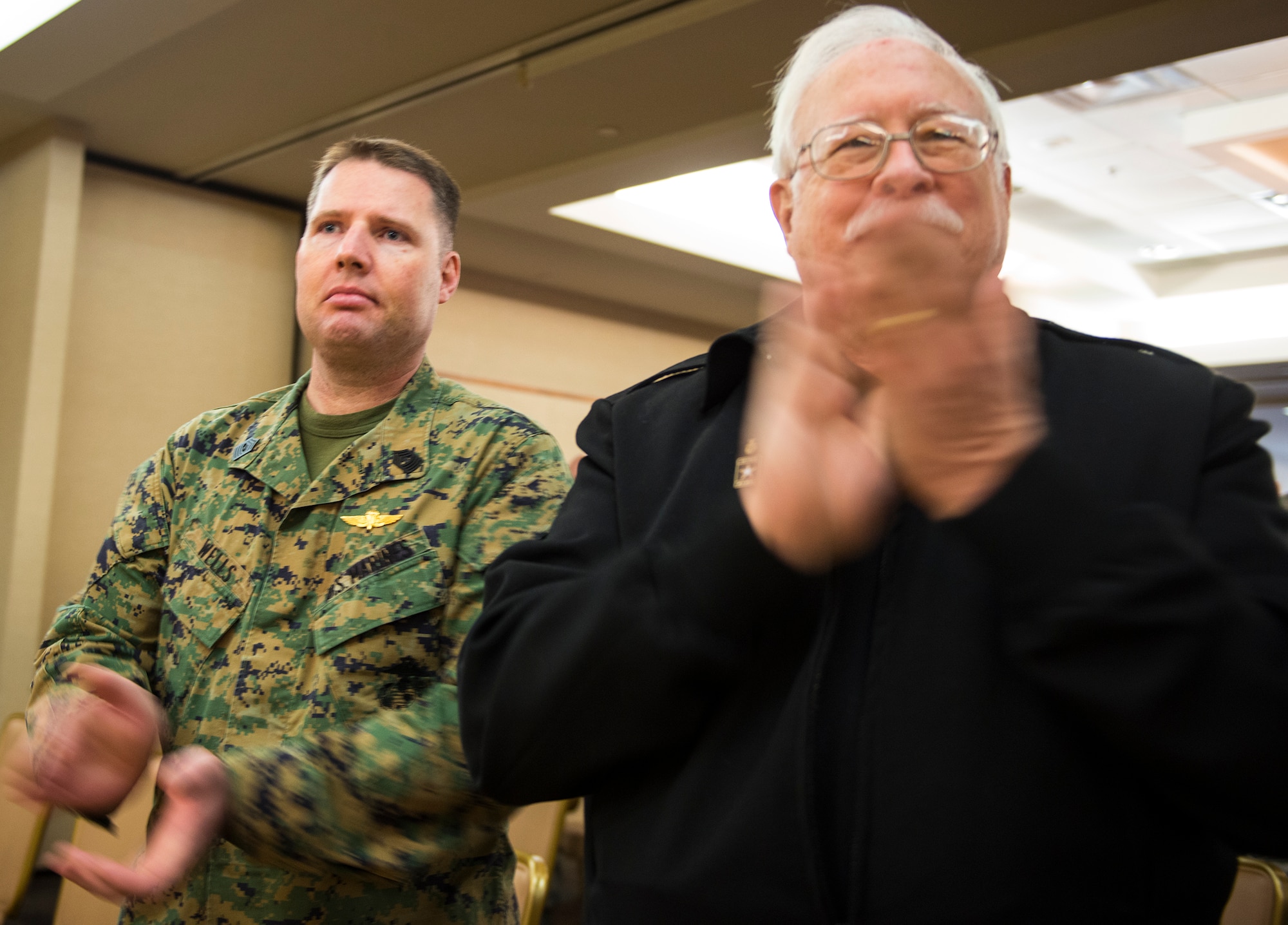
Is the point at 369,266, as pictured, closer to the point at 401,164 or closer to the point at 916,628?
the point at 401,164

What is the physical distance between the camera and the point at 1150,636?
680 millimetres

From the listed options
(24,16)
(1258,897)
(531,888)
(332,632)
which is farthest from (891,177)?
(24,16)

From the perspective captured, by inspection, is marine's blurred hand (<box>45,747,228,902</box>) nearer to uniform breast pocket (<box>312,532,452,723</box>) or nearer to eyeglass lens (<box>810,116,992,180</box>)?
uniform breast pocket (<box>312,532,452,723</box>)

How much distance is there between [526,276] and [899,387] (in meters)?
6.41

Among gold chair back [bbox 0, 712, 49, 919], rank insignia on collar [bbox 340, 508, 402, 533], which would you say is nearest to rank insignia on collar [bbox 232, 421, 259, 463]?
rank insignia on collar [bbox 340, 508, 402, 533]

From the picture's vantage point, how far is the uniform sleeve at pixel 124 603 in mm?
1474

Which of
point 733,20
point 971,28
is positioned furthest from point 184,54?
point 971,28

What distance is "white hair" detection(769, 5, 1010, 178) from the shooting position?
103cm

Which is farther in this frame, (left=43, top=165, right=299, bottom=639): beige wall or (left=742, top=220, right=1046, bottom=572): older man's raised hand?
(left=43, top=165, right=299, bottom=639): beige wall

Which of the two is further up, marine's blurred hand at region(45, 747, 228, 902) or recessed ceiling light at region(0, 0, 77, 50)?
recessed ceiling light at region(0, 0, 77, 50)

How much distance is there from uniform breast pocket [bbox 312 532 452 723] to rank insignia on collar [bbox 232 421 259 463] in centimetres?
35

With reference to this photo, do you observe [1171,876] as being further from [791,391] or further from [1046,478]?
[791,391]

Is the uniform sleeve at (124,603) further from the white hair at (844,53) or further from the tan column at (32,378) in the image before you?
the tan column at (32,378)

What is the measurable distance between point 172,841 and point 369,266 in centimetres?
94
